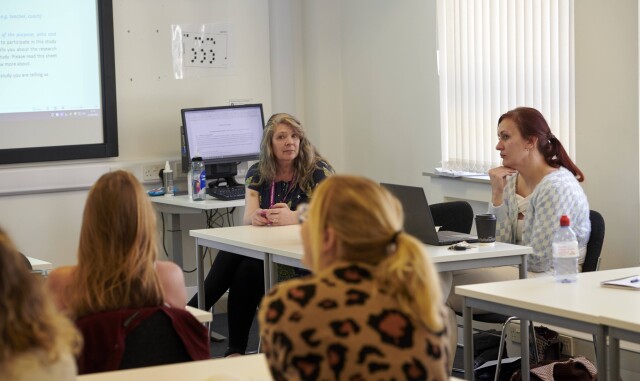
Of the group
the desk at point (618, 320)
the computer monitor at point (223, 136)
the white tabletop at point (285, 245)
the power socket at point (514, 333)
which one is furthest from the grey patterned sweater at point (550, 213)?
Result: the computer monitor at point (223, 136)

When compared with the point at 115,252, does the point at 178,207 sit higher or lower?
lower

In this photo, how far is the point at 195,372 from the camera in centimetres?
252

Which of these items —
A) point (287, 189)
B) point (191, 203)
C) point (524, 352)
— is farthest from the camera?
point (191, 203)

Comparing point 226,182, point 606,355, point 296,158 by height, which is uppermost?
point 296,158

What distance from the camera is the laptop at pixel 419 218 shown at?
4.26 metres

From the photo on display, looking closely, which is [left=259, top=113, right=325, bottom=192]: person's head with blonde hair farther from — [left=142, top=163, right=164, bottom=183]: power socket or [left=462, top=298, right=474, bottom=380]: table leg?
[left=462, top=298, right=474, bottom=380]: table leg

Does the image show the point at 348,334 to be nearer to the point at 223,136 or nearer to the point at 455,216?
the point at 455,216

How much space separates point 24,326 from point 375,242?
67cm

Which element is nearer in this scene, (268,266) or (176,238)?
(268,266)

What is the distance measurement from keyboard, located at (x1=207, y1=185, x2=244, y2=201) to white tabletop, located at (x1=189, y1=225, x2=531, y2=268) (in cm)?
84

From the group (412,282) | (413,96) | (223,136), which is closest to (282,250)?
(223,136)

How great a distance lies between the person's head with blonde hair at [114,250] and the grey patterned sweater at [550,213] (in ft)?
7.72

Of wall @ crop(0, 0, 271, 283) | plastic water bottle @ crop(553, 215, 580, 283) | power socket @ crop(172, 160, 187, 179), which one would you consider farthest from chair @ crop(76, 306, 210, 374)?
power socket @ crop(172, 160, 187, 179)

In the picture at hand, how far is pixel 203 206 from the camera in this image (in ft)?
19.3
